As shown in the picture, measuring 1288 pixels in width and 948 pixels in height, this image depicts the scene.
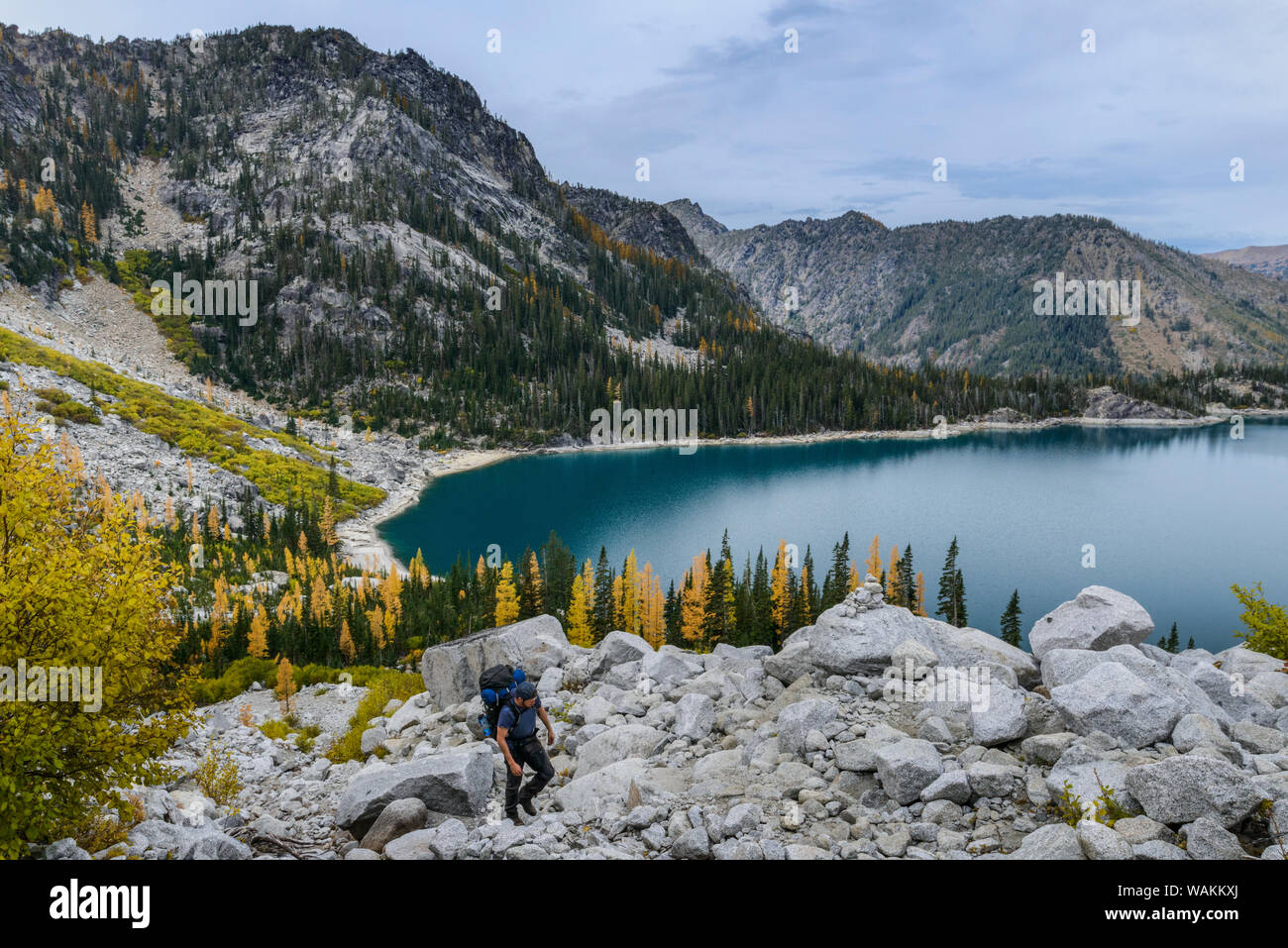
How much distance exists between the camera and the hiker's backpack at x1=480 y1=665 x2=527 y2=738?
41.5 feet

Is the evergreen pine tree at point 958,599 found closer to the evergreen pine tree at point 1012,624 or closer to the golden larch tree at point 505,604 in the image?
the evergreen pine tree at point 1012,624

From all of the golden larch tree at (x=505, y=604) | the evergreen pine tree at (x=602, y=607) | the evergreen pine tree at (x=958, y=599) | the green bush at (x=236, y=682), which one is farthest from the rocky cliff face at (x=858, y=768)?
the evergreen pine tree at (x=958, y=599)

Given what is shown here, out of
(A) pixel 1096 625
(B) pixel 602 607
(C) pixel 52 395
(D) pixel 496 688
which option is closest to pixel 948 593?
(B) pixel 602 607

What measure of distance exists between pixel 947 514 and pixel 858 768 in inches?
3604

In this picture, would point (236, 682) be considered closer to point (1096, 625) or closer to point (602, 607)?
point (602, 607)

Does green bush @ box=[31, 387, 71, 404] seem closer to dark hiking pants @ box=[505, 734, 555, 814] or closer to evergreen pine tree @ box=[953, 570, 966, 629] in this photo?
dark hiking pants @ box=[505, 734, 555, 814]

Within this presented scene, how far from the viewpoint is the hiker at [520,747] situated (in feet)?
40.8

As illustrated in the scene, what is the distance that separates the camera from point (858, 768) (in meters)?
12.3

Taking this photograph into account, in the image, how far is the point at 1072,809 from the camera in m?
10.1

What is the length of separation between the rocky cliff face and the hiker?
0.50m

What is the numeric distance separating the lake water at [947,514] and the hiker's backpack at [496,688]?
54.6 metres

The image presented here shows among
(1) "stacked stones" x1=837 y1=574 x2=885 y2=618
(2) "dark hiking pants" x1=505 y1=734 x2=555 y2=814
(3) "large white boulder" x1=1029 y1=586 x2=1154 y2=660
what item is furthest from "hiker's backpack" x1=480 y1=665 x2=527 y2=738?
(3) "large white boulder" x1=1029 y1=586 x2=1154 y2=660
